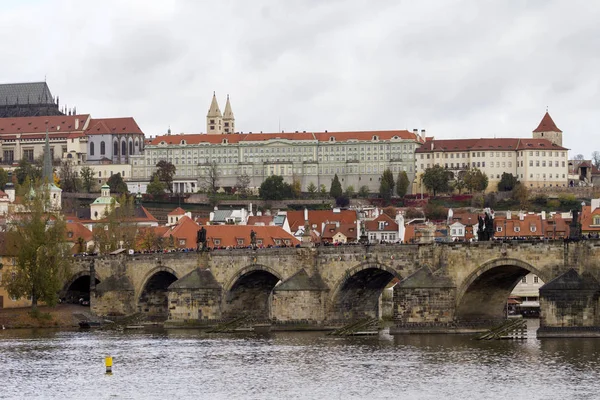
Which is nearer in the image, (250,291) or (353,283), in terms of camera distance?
(353,283)

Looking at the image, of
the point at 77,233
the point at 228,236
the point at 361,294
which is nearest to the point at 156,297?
the point at 361,294

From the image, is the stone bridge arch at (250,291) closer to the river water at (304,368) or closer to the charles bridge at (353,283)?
the charles bridge at (353,283)

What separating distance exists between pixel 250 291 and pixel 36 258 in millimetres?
14076

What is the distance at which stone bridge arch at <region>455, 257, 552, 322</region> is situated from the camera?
81.5 meters

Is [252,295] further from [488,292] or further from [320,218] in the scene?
[320,218]

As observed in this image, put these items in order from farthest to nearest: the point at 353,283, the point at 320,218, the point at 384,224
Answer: the point at 320,218 < the point at 384,224 < the point at 353,283

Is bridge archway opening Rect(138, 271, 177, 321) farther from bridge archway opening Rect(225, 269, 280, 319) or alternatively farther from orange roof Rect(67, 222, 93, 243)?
orange roof Rect(67, 222, 93, 243)

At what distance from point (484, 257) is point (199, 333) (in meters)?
18.8

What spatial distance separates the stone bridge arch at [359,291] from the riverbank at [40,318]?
19842mm

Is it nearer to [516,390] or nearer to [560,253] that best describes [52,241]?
[560,253]

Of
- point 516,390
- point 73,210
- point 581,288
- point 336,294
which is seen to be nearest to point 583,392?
point 516,390

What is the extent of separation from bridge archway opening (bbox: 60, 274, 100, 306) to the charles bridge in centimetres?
76

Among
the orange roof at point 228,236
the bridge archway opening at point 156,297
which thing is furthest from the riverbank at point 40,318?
the orange roof at point 228,236

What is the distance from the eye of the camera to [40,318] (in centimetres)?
9994
